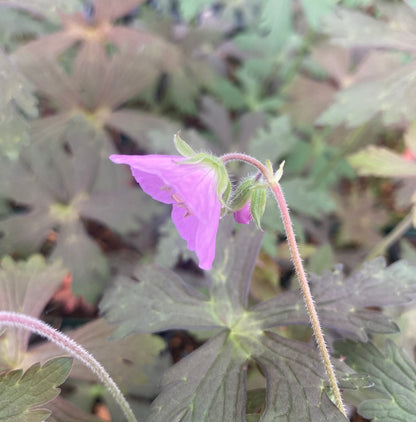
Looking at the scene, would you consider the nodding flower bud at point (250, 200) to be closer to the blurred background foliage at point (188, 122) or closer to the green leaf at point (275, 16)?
the blurred background foliage at point (188, 122)

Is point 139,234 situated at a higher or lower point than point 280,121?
lower

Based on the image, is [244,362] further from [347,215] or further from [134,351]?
[347,215]

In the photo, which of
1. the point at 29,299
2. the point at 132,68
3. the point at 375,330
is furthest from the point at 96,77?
the point at 375,330

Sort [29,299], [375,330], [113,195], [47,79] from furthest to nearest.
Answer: [47,79] → [113,195] → [29,299] → [375,330]

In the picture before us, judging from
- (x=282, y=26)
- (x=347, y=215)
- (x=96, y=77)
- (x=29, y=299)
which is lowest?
(x=347, y=215)

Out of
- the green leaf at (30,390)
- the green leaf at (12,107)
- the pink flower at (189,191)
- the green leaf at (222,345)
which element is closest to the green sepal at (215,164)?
the pink flower at (189,191)

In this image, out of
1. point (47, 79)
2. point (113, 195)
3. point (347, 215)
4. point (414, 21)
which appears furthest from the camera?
point (347, 215)
